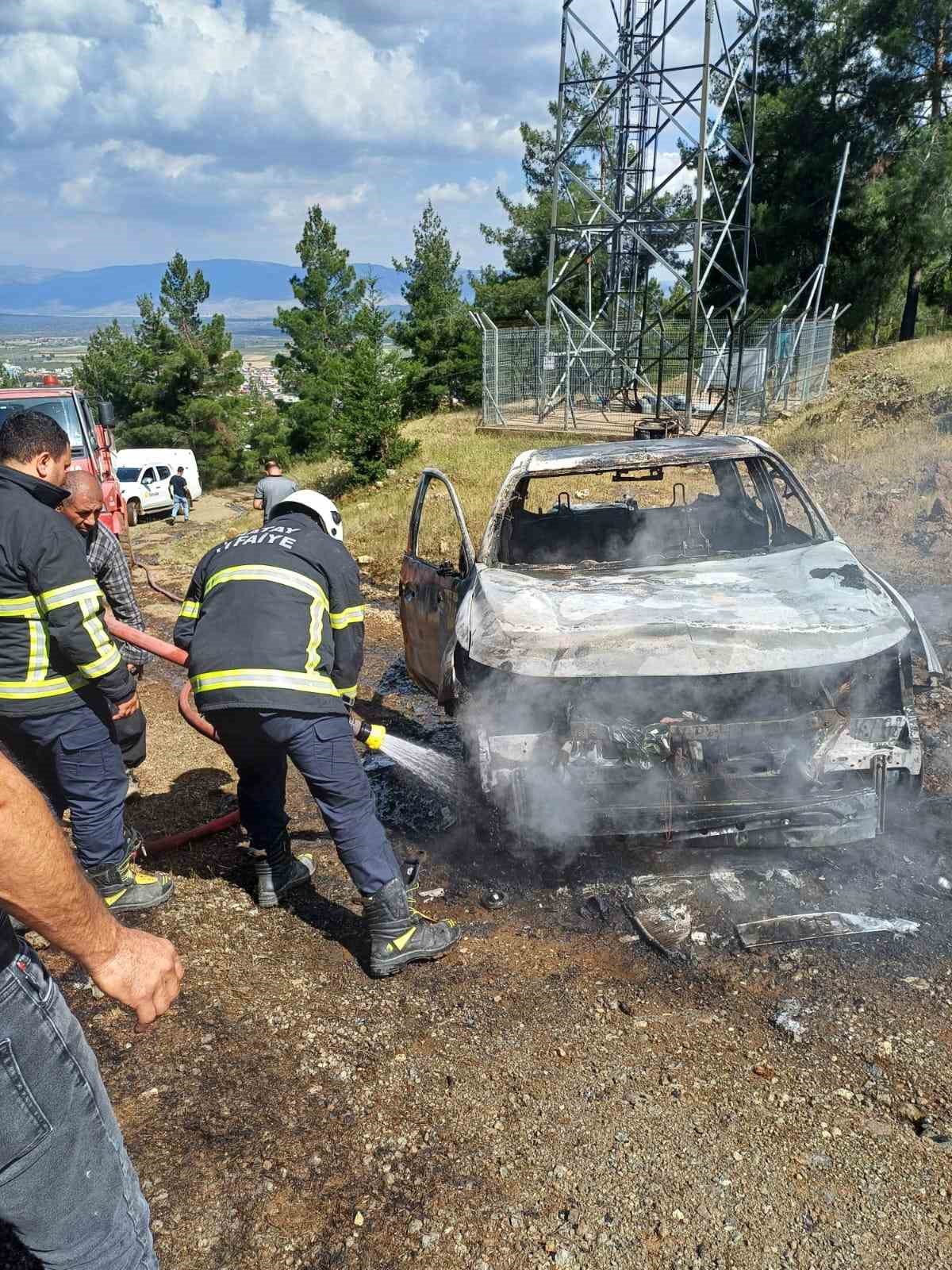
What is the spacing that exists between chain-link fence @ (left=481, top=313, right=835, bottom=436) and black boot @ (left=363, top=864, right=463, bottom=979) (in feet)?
45.0

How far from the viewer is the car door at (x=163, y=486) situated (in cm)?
1944

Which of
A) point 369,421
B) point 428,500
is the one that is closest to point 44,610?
point 428,500

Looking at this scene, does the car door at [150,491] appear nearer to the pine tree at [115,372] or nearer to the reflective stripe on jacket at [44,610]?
the pine tree at [115,372]

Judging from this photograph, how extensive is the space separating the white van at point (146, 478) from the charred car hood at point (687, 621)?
15.7m

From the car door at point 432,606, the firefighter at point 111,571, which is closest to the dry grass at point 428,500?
the car door at point 432,606

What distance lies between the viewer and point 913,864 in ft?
12.0

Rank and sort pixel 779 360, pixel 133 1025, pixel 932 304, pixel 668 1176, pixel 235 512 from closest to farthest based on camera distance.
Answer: pixel 668 1176 → pixel 133 1025 → pixel 779 360 → pixel 235 512 → pixel 932 304

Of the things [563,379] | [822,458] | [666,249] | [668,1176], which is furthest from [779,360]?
[668,1176]

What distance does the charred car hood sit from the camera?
3.39 m

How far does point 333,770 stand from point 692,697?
162 cm

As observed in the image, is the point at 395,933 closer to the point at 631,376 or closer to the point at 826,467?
the point at 826,467

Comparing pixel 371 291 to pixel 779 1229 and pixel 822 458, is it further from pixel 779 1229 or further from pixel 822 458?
pixel 779 1229

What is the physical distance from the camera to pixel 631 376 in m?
17.3

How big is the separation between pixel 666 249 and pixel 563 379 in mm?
10017
